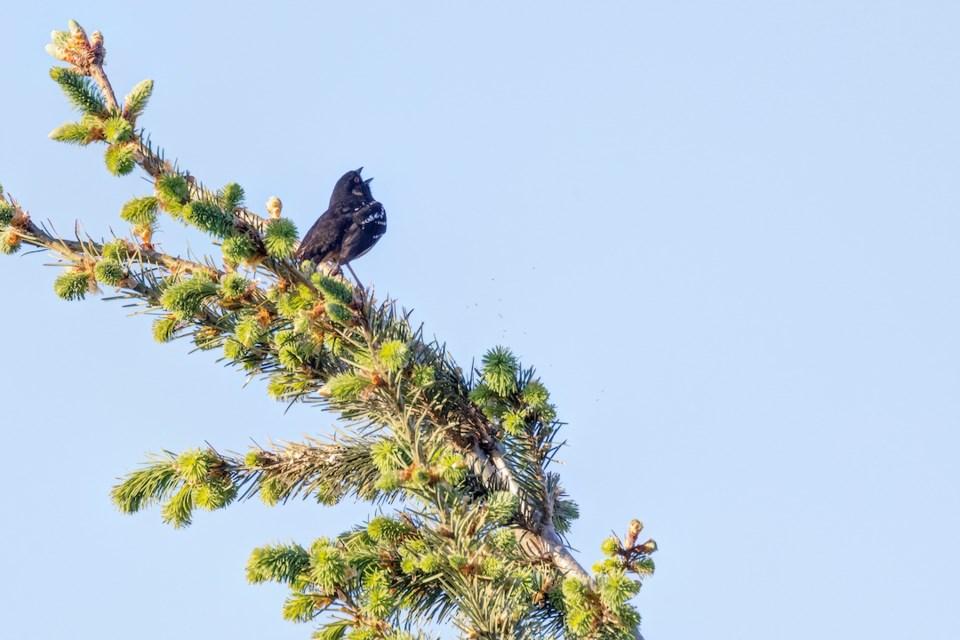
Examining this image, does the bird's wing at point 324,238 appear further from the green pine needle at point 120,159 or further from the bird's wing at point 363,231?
the green pine needle at point 120,159

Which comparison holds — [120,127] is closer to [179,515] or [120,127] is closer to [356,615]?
[179,515]

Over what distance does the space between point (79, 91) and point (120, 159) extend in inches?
13.3

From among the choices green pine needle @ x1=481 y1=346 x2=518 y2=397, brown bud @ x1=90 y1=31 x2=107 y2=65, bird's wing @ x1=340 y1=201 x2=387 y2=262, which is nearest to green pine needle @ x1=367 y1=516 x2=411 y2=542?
green pine needle @ x1=481 y1=346 x2=518 y2=397

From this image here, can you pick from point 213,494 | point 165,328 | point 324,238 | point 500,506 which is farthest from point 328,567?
point 324,238

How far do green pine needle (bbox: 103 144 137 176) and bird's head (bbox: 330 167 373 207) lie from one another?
31.6 ft

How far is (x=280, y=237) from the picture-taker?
411cm

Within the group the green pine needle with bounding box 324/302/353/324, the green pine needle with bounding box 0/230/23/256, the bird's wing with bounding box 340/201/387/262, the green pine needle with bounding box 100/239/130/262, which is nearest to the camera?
the green pine needle with bounding box 324/302/353/324

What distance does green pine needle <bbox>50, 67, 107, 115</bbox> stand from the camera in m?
3.97

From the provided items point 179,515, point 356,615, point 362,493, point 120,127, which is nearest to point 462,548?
point 356,615

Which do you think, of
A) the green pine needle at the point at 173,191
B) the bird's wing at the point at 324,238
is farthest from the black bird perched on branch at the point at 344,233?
the green pine needle at the point at 173,191

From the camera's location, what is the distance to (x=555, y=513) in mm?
4738

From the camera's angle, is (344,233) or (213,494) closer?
(213,494)

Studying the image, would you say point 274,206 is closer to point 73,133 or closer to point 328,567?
point 73,133

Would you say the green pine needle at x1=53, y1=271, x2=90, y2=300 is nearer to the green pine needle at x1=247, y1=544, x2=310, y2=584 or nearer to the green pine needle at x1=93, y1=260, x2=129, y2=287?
the green pine needle at x1=93, y1=260, x2=129, y2=287
